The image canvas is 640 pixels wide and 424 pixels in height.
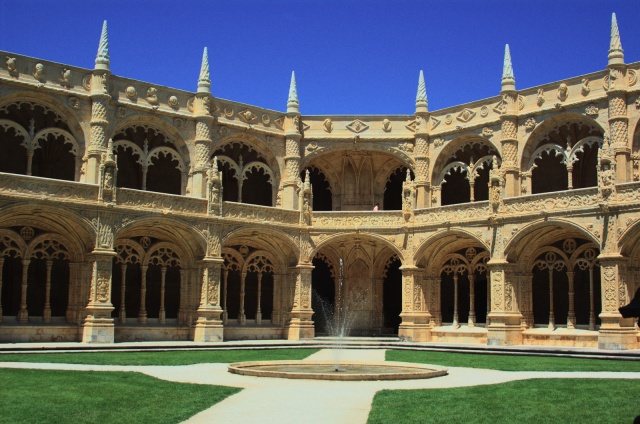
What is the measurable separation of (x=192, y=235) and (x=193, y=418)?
23.4m

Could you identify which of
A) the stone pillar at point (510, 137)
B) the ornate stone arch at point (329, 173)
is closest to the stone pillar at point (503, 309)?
the stone pillar at point (510, 137)

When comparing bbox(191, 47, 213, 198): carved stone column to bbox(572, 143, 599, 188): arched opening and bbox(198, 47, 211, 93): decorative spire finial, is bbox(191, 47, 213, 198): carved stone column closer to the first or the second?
bbox(198, 47, 211, 93): decorative spire finial

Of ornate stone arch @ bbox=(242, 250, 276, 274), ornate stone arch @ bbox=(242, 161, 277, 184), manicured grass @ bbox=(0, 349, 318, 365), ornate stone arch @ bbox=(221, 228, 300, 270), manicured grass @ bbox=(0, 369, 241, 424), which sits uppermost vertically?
ornate stone arch @ bbox=(242, 161, 277, 184)

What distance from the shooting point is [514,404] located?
13.9 meters

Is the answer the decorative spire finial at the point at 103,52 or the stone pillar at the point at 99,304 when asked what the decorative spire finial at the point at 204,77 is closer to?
the decorative spire finial at the point at 103,52

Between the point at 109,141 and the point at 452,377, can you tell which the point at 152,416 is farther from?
the point at 109,141

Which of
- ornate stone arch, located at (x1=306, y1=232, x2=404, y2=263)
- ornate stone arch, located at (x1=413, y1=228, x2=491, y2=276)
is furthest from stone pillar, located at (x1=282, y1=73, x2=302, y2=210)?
ornate stone arch, located at (x1=413, y1=228, x2=491, y2=276)

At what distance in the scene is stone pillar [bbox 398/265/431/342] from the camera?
3722 centimetres

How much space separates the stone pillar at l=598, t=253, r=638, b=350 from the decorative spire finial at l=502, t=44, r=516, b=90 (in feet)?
32.9

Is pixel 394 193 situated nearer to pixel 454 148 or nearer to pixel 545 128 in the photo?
pixel 454 148

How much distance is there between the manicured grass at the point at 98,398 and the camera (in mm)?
12195

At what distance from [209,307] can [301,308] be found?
16.1 ft

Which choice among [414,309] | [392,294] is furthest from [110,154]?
[392,294]

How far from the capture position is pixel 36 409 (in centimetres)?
1266
